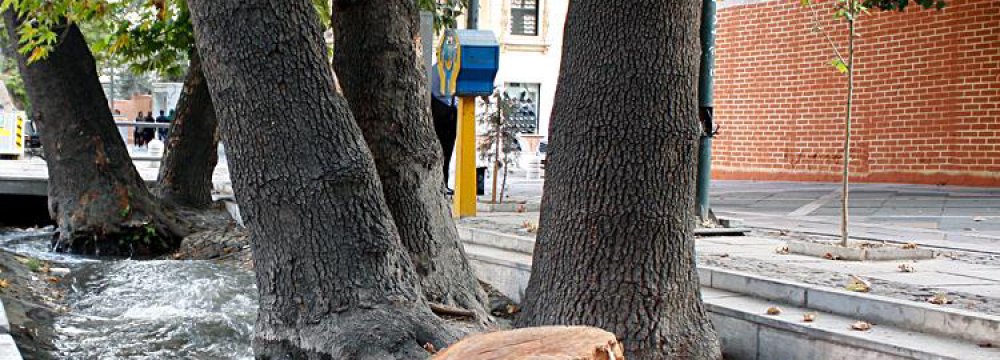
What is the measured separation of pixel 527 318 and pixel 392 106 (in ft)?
5.14

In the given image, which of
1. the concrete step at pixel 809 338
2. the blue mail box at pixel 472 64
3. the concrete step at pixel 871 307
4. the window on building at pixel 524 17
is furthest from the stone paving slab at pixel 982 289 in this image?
the window on building at pixel 524 17

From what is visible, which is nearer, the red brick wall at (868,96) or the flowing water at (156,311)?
the flowing water at (156,311)

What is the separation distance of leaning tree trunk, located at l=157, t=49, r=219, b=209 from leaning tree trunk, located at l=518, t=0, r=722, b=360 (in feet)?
26.3

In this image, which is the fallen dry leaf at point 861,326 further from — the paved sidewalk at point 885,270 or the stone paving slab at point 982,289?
the stone paving slab at point 982,289

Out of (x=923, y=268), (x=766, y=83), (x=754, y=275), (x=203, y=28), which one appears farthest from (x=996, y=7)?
(x=203, y=28)

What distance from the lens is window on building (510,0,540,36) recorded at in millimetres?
35469

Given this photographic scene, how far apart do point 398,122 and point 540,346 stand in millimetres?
3316

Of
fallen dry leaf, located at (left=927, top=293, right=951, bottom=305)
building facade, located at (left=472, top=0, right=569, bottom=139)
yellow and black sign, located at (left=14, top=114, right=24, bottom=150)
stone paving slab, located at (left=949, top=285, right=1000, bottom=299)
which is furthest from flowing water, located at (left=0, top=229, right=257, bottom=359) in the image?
building facade, located at (left=472, top=0, right=569, bottom=139)

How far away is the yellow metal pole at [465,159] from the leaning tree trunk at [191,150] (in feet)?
10.7

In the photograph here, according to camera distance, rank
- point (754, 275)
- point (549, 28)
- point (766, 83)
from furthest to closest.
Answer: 1. point (549, 28)
2. point (766, 83)
3. point (754, 275)

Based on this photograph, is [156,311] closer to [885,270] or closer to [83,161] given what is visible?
[83,161]

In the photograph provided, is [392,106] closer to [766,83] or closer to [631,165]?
[631,165]

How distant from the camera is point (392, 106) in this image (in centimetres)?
655

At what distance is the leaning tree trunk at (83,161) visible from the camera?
11516mm
